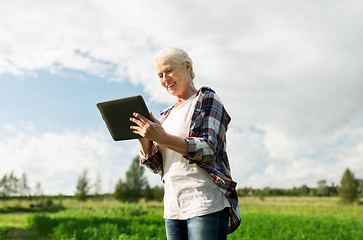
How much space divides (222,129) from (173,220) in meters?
0.57

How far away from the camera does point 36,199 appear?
36844 millimetres

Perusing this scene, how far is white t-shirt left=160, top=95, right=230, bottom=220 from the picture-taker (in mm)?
1718

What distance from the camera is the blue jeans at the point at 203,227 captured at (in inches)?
65.0

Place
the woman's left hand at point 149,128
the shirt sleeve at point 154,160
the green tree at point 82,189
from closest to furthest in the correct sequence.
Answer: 1. the woman's left hand at point 149,128
2. the shirt sleeve at point 154,160
3. the green tree at point 82,189

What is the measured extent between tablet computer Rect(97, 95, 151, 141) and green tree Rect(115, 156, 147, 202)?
3359cm

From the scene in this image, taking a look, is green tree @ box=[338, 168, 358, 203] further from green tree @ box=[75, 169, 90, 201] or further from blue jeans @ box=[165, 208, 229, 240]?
blue jeans @ box=[165, 208, 229, 240]

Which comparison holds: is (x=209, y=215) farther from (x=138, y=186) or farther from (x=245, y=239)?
(x=138, y=186)

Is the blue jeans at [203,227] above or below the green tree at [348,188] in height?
above

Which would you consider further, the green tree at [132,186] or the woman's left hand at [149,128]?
the green tree at [132,186]

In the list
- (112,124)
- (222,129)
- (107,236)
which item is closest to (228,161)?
(222,129)

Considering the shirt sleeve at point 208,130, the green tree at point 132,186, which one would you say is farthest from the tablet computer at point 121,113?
the green tree at point 132,186

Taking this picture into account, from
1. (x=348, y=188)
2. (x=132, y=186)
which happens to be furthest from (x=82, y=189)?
(x=348, y=188)

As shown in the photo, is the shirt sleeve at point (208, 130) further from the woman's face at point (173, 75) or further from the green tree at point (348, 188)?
the green tree at point (348, 188)

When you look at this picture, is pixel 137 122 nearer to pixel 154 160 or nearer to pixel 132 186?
pixel 154 160
